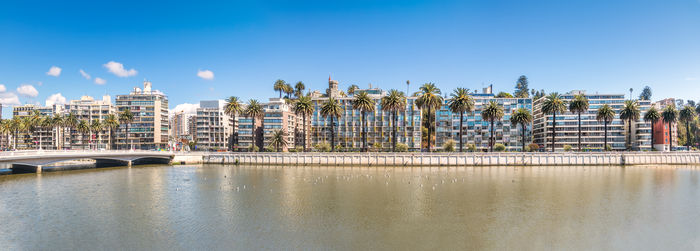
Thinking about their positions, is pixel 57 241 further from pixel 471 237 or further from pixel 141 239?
pixel 471 237

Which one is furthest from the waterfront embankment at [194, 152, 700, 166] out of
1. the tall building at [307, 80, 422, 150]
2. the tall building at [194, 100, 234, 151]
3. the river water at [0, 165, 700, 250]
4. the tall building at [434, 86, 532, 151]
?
the tall building at [194, 100, 234, 151]

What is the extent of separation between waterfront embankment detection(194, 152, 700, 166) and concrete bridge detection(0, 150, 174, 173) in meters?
41.7

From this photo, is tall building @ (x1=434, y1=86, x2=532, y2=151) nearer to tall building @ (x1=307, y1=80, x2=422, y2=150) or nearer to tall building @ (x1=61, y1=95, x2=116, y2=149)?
tall building @ (x1=307, y1=80, x2=422, y2=150)

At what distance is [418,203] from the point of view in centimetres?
5247

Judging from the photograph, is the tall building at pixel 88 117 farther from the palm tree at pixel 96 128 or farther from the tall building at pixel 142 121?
the tall building at pixel 142 121

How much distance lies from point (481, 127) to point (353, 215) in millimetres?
130883

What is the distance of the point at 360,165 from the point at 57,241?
84300 millimetres

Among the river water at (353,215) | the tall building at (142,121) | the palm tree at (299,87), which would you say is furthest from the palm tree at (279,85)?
the river water at (353,215)

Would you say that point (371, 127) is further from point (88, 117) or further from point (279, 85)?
point (88, 117)

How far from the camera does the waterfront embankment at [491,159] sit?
112188mm

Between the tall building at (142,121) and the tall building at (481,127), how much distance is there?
135921 mm

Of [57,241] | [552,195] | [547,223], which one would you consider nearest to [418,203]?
[547,223]

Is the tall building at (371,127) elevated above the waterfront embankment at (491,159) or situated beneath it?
elevated above

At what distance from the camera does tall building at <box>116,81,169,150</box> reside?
187250 mm
